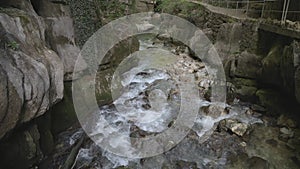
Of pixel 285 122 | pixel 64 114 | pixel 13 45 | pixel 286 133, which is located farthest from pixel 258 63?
pixel 13 45

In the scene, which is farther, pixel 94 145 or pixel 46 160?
pixel 94 145

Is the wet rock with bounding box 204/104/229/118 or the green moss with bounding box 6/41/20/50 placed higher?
the green moss with bounding box 6/41/20/50

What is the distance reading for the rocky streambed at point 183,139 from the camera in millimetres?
4391

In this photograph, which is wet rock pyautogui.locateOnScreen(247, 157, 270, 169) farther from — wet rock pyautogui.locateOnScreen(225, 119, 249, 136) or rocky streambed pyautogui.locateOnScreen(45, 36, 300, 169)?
wet rock pyautogui.locateOnScreen(225, 119, 249, 136)

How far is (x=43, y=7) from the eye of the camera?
4945 mm

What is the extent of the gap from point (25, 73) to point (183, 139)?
339 cm

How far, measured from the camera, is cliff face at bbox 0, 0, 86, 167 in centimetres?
297

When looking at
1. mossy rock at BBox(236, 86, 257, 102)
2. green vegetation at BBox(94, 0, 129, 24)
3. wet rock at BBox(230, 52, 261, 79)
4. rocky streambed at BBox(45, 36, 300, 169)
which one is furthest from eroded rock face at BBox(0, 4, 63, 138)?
wet rock at BBox(230, 52, 261, 79)

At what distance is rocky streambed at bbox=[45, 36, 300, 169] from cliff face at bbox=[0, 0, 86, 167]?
758 millimetres

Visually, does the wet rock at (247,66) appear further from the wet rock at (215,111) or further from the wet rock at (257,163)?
the wet rock at (257,163)

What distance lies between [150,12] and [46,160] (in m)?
13.7

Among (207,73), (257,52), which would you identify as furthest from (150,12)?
(257,52)

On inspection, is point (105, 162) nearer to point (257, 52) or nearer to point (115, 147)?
point (115, 147)

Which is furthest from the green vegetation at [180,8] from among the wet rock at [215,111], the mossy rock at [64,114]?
the mossy rock at [64,114]
